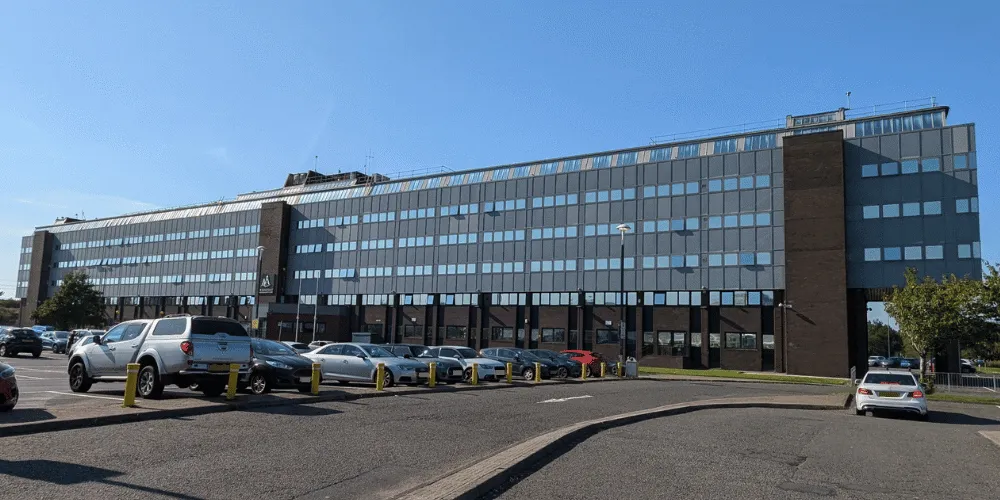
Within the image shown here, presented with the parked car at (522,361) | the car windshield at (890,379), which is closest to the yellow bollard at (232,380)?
the car windshield at (890,379)

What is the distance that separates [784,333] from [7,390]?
52.2 m

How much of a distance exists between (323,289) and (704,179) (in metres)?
42.6

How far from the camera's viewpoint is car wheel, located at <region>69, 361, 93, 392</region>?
16.4 meters

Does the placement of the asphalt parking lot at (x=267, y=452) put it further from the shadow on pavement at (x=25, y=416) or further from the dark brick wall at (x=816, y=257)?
the dark brick wall at (x=816, y=257)

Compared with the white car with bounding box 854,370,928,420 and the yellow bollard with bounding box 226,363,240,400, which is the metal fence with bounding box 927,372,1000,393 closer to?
the white car with bounding box 854,370,928,420

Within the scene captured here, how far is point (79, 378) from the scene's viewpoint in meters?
16.5

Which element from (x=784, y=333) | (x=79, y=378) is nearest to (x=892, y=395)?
(x=79, y=378)

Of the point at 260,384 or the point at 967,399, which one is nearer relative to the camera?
the point at 260,384

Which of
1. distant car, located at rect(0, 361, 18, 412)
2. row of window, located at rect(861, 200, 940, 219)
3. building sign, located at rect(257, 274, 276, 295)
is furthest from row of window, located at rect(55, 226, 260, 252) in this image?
distant car, located at rect(0, 361, 18, 412)

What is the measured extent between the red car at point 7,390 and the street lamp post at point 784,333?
51021 mm

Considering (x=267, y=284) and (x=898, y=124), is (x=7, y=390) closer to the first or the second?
(x=898, y=124)

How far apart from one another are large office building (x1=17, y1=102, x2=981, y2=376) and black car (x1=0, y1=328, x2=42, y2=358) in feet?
39.8

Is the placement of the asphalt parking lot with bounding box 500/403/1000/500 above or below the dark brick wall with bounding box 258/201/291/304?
below

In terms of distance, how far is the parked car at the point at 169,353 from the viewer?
47.9ft
